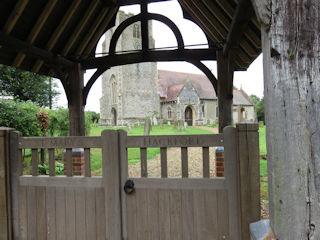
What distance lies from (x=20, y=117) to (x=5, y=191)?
4873 millimetres

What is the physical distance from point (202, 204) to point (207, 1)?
378 centimetres

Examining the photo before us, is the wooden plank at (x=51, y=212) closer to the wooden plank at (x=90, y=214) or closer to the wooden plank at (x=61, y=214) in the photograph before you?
the wooden plank at (x=61, y=214)

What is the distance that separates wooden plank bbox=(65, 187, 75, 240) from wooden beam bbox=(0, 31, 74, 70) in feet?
9.36

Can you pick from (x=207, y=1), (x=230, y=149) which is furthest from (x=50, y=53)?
(x=230, y=149)

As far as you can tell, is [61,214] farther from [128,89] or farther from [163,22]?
[128,89]

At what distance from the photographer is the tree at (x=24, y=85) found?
1667cm

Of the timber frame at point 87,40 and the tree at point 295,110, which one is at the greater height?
the timber frame at point 87,40

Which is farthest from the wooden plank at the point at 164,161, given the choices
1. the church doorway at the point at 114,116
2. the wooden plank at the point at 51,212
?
the church doorway at the point at 114,116

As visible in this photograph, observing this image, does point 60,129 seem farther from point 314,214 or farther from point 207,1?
point 314,214

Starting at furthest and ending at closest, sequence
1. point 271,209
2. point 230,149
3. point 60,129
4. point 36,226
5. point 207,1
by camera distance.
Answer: point 60,129 → point 207,1 → point 36,226 → point 230,149 → point 271,209

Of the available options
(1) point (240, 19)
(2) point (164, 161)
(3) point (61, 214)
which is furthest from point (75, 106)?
(1) point (240, 19)

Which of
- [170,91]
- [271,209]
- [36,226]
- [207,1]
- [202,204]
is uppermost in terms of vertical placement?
[170,91]

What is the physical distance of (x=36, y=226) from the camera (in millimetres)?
2242

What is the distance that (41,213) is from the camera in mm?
2240
